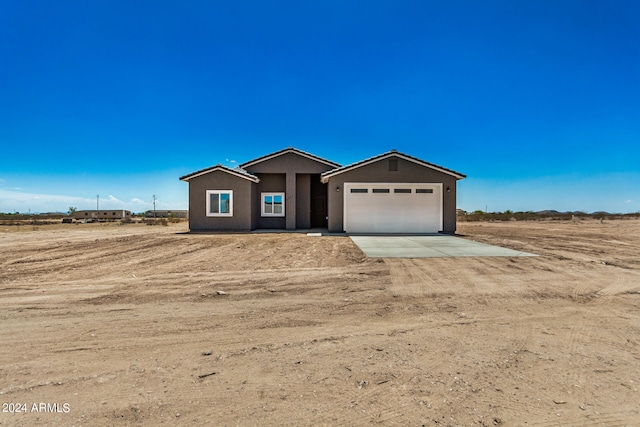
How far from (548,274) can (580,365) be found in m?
4.82

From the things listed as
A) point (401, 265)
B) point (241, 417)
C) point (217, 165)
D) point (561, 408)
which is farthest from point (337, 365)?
point (217, 165)

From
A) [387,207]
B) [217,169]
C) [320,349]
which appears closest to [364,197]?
[387,207]

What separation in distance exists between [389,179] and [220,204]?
31.5ft

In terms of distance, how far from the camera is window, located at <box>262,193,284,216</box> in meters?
20.0

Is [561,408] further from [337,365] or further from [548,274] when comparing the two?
[548,274]

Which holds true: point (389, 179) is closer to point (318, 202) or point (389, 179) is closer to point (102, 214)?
point (318, 202)

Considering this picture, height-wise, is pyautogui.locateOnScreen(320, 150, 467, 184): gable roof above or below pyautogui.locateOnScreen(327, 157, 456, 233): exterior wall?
above

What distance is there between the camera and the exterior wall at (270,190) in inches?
784

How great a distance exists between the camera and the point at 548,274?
7230 millimetres

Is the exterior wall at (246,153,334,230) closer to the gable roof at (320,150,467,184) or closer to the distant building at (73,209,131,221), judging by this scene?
the gable roof at (320,150,467,184)

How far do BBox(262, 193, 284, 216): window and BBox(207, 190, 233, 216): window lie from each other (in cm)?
248

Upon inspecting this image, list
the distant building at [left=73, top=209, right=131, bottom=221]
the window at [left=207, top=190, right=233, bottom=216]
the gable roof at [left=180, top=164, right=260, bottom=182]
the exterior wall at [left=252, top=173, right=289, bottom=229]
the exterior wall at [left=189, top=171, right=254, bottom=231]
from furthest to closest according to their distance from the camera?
1. the distant building at [left=73, top=209, right=131, bottom=221]
2. the exterior wall at [left=252, top=173, right=289, bottom=229]
3. the window at [left=207, top=190, right=233, bottom=216]
4. the exterior wall at [left=189, top=171, right=254, bottom=231]
5. the gable roof at [left=180, top=164, right=260, bottom=182]

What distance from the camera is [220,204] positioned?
18.1 metres

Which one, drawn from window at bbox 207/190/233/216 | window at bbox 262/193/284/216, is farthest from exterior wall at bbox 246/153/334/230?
window at bbox 207/190/233/216
